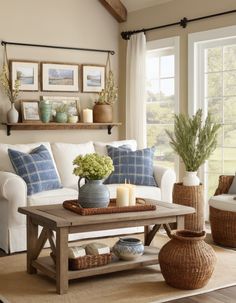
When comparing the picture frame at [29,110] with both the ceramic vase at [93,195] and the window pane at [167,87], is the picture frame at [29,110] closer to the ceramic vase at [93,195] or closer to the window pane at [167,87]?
the window pane at [167,87]

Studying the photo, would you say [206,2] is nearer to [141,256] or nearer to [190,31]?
[190,31]

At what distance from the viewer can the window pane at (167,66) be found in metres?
6.52

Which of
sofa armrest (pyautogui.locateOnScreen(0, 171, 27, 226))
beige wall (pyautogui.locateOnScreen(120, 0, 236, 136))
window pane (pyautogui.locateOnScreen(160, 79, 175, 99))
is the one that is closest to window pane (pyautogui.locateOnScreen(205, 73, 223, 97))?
beige wall (pyautogui.locateOnScreen(120, 0, 236, 136))

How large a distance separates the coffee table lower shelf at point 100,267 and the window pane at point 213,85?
243 cm

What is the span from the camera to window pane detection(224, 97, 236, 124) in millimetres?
5788

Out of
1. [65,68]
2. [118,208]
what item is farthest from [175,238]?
[65,68]

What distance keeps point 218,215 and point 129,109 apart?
2.42m

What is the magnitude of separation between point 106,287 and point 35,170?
5.60 ft

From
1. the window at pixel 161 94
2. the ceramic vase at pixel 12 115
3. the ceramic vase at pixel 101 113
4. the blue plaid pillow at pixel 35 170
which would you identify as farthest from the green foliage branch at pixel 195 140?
the ceramic vase at pixel 12 115

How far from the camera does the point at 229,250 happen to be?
4789 mm

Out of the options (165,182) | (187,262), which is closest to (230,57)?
(165,182)

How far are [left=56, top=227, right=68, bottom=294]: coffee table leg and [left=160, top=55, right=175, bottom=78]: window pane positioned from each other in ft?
11.3

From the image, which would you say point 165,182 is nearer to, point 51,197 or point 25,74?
point 51,197

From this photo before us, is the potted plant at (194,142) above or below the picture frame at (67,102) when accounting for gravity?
below
